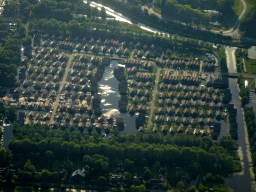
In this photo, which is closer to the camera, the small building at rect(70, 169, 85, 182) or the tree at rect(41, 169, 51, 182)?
the tree at rect(41, 169, 51, 182)

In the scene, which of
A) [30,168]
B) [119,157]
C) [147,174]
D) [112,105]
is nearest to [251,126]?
[147,174]

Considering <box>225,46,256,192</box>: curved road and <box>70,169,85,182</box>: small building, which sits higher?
<box>225,46,256,192</box>: curved road

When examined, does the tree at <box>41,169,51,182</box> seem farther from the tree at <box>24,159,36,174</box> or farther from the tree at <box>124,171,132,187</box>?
the tree at <box>124,171,132,187</box>

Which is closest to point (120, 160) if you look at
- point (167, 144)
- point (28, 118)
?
point (167, 144)

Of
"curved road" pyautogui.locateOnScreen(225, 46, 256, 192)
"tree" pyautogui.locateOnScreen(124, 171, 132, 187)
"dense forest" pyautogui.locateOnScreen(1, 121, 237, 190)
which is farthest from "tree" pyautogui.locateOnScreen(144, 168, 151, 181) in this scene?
"curved road" pyautogui.locateOnScreen(225, 46, 256, 192)

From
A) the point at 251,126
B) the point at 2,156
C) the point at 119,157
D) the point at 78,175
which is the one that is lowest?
the point at 78,175

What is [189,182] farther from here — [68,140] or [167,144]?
[68,140]

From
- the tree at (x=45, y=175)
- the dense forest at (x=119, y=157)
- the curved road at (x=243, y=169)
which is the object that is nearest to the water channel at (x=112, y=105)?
the dense forest at (x=119, y=157)

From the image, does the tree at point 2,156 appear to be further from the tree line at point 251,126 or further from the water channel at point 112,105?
the tree line at point 251,126

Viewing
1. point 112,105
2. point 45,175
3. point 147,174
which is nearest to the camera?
point 45,175

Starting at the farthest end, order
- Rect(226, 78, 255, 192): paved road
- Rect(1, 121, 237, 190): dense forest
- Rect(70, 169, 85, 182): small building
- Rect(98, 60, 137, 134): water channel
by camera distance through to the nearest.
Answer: Rect(98, 60, 137, 134): water channel, Rect(1, 121, 237, 190): dense forest, Rect(226, 78, 255, 192): paved road, Rect(70, 169, 85, 182): small building

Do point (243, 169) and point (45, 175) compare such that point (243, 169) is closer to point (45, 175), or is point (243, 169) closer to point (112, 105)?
point (112, 105)
